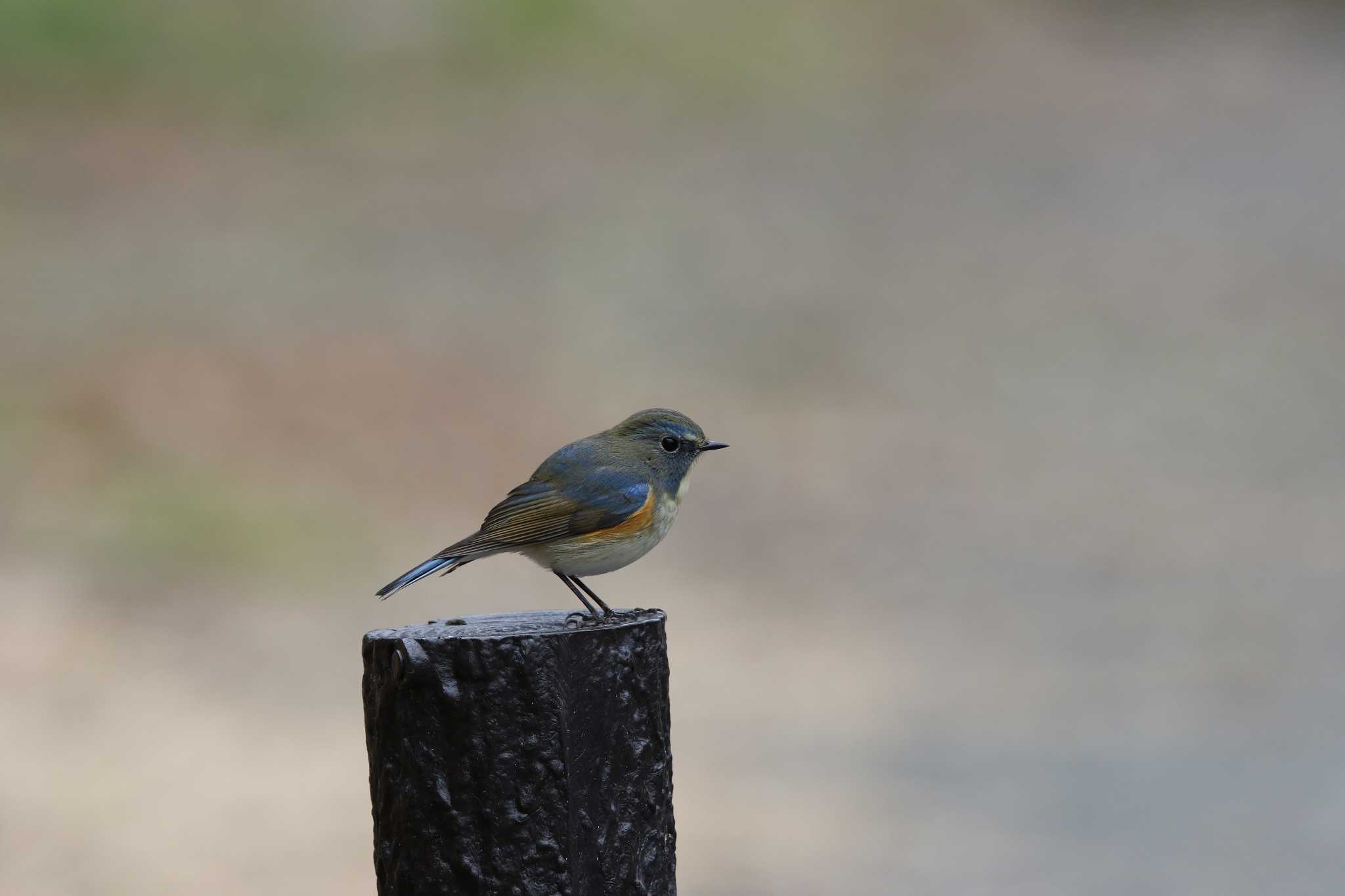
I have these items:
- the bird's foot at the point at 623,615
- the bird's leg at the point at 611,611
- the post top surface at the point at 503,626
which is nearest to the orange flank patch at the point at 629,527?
the bird's leg at the point at 611,611

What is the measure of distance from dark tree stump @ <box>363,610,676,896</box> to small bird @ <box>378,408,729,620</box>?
75cm

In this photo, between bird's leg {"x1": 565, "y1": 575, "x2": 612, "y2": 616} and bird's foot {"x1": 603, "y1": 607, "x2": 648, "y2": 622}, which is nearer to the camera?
bird's foot {"x1": 603, "y1": 607, "x2": 648, "y2": 622}

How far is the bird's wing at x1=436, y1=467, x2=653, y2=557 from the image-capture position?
287cm

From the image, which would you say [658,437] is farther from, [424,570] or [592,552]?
[424,570]

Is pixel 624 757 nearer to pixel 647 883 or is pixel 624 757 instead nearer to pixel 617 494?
pixel 647 883

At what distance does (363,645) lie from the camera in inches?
84.0

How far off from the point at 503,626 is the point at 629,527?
768mm

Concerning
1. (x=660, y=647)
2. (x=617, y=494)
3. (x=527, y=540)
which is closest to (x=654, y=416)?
(x=617, y=494)

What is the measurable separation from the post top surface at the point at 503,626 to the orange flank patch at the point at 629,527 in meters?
0.44

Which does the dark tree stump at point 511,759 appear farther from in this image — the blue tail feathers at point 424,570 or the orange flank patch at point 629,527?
the orange flank patch at point 629,527

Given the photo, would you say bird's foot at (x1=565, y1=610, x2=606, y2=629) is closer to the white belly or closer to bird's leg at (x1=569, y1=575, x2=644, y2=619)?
bird's leg at (x1=569, y1=575, x2=644, y2=619)

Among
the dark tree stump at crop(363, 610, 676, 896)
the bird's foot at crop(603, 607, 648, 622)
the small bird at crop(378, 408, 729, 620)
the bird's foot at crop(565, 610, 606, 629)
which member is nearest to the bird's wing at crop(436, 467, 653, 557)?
the small bird at crop(378, 408, 729, 620)

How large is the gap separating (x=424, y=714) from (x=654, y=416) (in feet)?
4.14

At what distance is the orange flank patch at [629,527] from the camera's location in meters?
2.96
